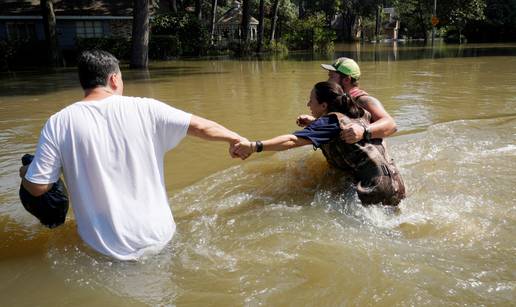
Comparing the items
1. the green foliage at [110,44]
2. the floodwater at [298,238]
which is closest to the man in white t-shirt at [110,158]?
the floodwater at [298,238]

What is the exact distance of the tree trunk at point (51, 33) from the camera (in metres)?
23.8

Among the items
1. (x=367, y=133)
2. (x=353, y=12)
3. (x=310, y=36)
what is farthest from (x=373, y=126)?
(x=353, y=12)

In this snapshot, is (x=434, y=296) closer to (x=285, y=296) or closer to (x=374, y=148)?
(x=285, y=296)

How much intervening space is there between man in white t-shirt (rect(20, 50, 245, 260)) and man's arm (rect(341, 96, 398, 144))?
4.87ft

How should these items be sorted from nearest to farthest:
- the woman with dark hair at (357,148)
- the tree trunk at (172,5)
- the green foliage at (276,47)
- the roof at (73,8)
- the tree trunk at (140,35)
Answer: the woman with dark hair at (357,148) → the tree trunk at (140,35) → the roof at (73,8) → the green foliage at (276,47) → the tree trunk at (172,5)

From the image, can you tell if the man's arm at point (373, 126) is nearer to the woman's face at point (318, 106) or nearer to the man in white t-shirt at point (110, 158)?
the woman's face at point (318, 106)

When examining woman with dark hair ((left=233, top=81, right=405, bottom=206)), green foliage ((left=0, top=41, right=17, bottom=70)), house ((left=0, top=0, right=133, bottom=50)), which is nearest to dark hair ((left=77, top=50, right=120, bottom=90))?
woman with dark hair ((left=233, top=81, right=405, bottom=206))

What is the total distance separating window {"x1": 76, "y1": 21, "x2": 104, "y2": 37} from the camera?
103ft

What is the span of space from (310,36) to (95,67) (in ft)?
128

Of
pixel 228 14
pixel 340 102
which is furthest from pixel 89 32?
pixel 340 102

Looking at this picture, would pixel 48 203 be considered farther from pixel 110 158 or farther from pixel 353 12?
pixel 353 12

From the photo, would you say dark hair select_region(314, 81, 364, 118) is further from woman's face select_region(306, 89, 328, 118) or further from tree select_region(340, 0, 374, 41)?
tree select_region(340, 0, 374, 41)

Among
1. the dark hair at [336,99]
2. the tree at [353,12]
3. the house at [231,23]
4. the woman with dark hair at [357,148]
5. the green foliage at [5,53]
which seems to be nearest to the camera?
the woman with dark hair at [357,148]

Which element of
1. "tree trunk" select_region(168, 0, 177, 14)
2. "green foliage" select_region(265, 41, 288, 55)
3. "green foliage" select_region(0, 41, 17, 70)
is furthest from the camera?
"tree trunk" select_region(168, 0, 177, 14)
